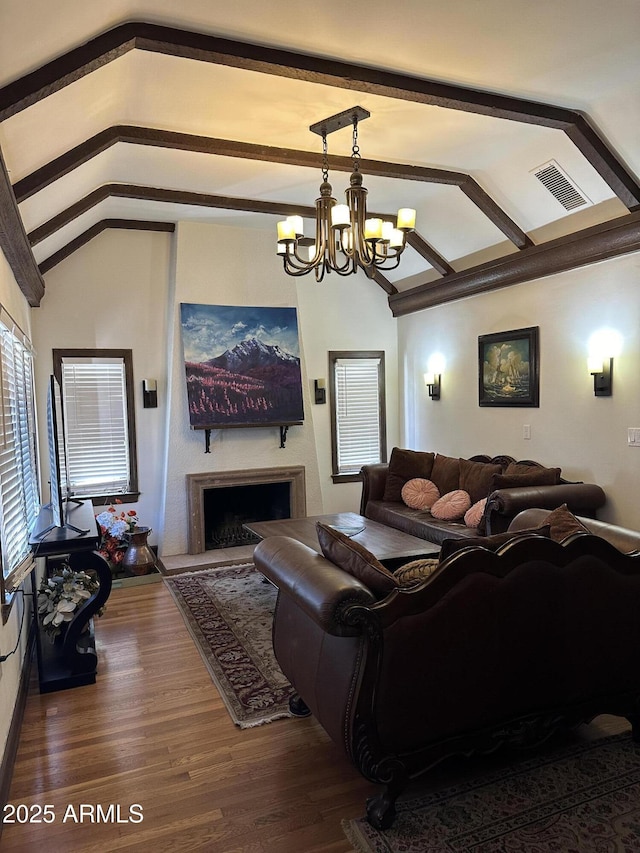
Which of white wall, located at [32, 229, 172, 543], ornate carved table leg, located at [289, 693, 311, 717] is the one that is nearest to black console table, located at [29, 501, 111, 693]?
ornate carved table leg, located at [289, 693, 311, 717]

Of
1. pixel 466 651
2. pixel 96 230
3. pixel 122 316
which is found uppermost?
pixel 96 230

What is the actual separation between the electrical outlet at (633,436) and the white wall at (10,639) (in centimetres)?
410

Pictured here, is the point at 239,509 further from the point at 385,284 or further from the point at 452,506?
the point at 385,284

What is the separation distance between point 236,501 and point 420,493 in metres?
2.08

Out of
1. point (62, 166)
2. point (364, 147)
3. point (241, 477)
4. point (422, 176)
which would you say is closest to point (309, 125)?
point (364, 147)

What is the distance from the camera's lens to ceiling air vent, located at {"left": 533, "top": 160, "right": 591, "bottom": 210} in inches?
175

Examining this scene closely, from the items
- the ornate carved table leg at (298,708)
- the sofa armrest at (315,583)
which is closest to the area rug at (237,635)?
the ornate carved table leg at (298,708)

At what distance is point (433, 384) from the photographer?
6.68 meters

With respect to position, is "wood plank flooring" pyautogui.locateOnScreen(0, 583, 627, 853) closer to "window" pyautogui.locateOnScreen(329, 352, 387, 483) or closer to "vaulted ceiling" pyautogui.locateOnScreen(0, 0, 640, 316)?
"vaulted ceiling" pyautogui.locateOnScreen(0, 0, 640, 316)

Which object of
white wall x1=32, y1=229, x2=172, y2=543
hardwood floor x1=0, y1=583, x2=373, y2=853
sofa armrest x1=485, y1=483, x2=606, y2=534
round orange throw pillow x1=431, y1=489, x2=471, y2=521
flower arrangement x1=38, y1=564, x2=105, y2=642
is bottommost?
hardwood floor x1=0, y1=583, x2=373, y2=853

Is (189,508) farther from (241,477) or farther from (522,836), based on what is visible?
(522,836)

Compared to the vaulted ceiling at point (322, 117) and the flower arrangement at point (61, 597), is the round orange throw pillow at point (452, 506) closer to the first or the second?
the vaulted ceiling at point (322, 117)

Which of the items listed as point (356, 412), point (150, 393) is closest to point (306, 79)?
point (150, 393)

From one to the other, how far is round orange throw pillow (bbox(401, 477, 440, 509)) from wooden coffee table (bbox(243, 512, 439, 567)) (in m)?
0.71
